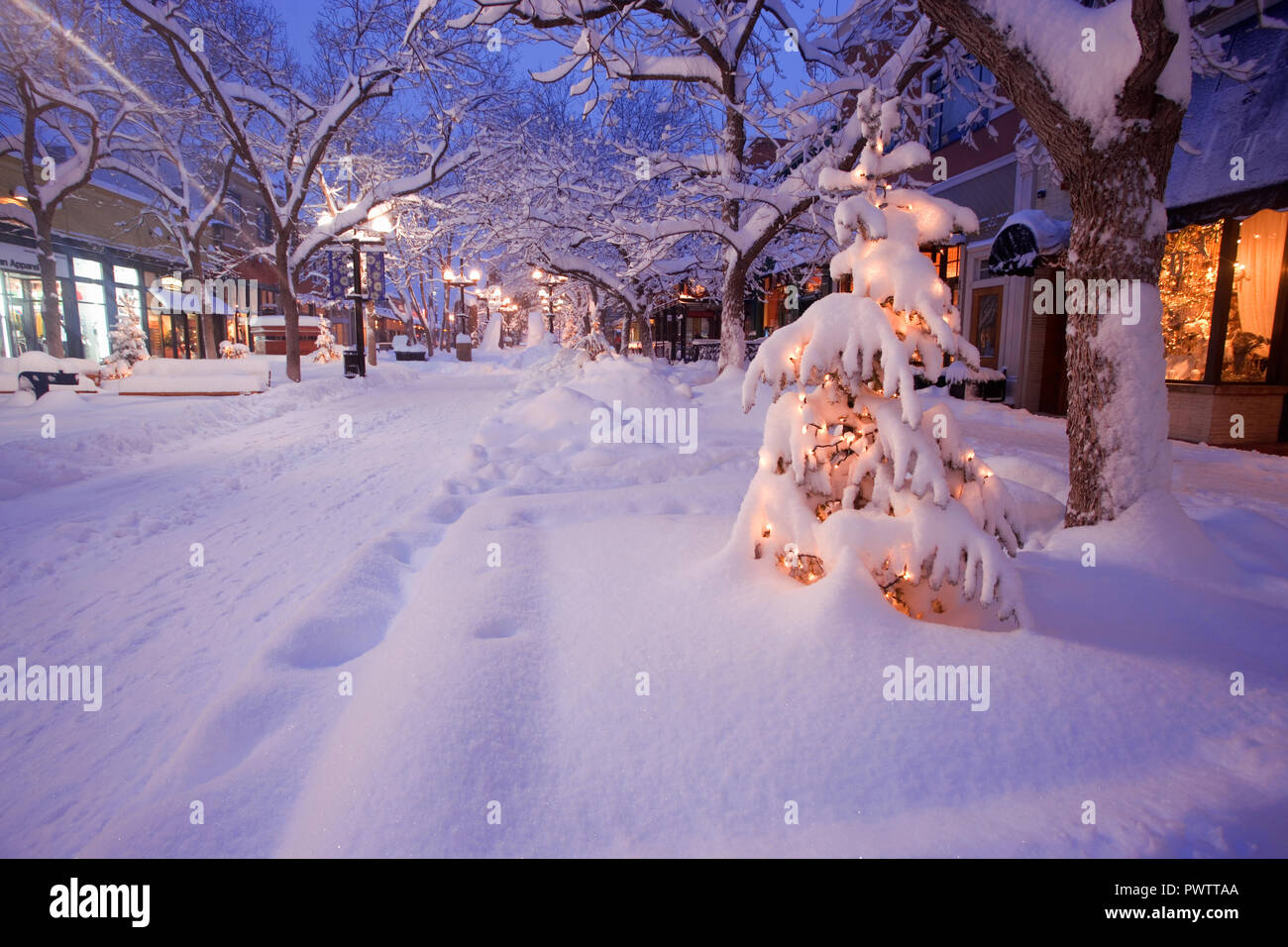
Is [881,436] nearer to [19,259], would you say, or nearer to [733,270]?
[733,270]

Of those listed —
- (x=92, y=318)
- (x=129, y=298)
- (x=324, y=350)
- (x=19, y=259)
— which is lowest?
(x=324, y=350)

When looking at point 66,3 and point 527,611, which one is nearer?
point 527,611

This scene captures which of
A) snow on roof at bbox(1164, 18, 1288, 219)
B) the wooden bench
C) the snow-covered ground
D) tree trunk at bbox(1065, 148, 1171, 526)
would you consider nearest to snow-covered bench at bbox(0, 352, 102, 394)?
the wooden bench

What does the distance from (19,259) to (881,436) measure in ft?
99.7

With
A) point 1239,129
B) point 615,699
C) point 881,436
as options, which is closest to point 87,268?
point 615,699

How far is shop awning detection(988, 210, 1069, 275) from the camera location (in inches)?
470

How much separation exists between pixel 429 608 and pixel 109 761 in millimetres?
1453

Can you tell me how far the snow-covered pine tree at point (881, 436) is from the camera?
2.81 metres

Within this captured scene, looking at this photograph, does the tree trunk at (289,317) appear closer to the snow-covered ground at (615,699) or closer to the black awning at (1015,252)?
the snow-covered ground at (615,699)

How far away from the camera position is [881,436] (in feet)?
10.1
